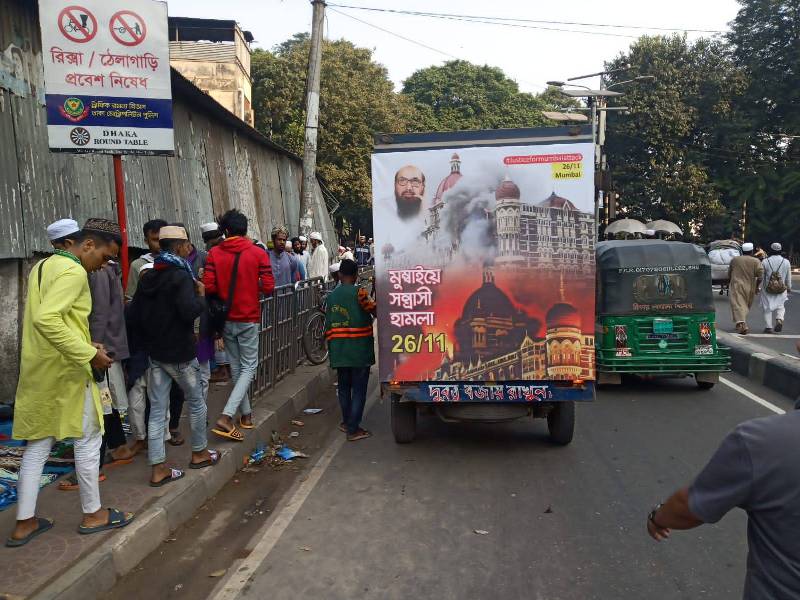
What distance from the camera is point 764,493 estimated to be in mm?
1888

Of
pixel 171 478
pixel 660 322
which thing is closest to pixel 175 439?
pixel 171 478

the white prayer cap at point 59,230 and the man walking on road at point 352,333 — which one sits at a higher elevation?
the white prayer cap at point 59,230

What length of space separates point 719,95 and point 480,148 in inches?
1324

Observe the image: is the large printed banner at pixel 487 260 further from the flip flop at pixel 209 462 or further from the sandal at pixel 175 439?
the sandal at pixel 175 439

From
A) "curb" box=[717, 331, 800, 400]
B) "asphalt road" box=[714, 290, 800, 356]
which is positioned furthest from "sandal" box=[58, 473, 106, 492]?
"asphalt road" box=[714, 290, 800, 356]

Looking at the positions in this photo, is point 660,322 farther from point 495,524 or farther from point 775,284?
point 775,284

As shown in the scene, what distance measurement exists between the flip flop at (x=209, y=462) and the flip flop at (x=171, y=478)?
183 mm

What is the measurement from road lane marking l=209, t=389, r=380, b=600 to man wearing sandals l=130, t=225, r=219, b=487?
2.83 ft

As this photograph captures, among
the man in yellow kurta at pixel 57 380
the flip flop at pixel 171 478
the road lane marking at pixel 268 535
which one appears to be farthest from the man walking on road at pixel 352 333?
the man in yellow kurta at pixel 57 380

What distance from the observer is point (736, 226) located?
3741 centimetres

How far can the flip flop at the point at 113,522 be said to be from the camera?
4.13 metres

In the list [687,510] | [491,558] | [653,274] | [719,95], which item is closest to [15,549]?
[491,558]

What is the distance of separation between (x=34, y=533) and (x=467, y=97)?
49977 millimetres

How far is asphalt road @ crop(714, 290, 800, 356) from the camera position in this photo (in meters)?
12.2
